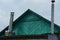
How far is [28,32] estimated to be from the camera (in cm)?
2312

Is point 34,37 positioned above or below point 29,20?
below

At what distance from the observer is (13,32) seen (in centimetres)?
2311

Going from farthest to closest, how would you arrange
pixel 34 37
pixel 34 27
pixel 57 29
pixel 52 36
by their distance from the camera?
pixel 34 27 → pixel 57 29 → pixel 34 37 → pixel 52 36

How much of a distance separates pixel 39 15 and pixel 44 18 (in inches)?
32.1

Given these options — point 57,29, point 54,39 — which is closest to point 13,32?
point 57,29

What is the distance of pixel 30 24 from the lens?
23.4m

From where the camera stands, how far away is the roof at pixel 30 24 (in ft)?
73.9

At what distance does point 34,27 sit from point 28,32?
838mm

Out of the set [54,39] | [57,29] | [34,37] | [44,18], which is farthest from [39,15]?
[54,39]

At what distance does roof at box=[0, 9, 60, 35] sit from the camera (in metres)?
22.5

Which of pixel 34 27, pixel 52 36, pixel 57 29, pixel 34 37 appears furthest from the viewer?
pixel 34 27

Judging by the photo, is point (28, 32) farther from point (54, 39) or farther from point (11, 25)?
point (54, 39)

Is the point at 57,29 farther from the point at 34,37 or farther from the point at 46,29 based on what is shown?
the point at 34,37

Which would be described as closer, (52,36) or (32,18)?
(52,36)
